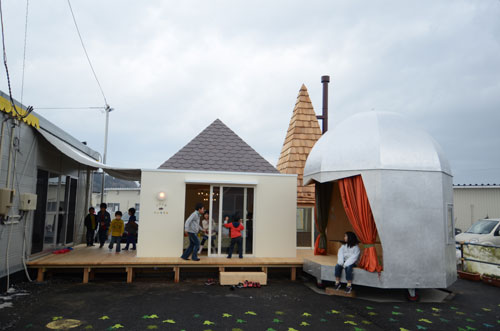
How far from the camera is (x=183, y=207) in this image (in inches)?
344

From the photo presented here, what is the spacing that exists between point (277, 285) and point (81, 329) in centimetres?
428

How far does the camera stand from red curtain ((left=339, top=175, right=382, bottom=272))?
6.72 metres

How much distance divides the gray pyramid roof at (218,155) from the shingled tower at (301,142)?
207 cm

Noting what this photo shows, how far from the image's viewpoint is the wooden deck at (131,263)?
751 centimetres

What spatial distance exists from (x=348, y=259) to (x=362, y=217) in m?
0.88

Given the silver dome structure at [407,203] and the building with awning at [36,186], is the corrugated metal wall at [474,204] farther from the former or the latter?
the building with awning at [36,186]

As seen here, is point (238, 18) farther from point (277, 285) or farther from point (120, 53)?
point (277, 285)

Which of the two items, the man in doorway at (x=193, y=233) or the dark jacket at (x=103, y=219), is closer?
the man in doorway at (x=193, y=233)

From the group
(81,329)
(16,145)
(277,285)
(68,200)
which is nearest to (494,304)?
(277,285)

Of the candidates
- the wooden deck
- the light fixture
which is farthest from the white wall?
the wooden deck

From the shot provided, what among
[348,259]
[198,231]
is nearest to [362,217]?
[348,259]

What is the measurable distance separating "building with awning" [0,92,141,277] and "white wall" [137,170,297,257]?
937 mm

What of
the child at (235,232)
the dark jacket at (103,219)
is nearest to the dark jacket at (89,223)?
the dark jacket at (103,219)

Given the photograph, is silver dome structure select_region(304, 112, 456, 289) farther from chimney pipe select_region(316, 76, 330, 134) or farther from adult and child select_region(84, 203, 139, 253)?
chimney pipe select_region(316, 76, 330, 134)
